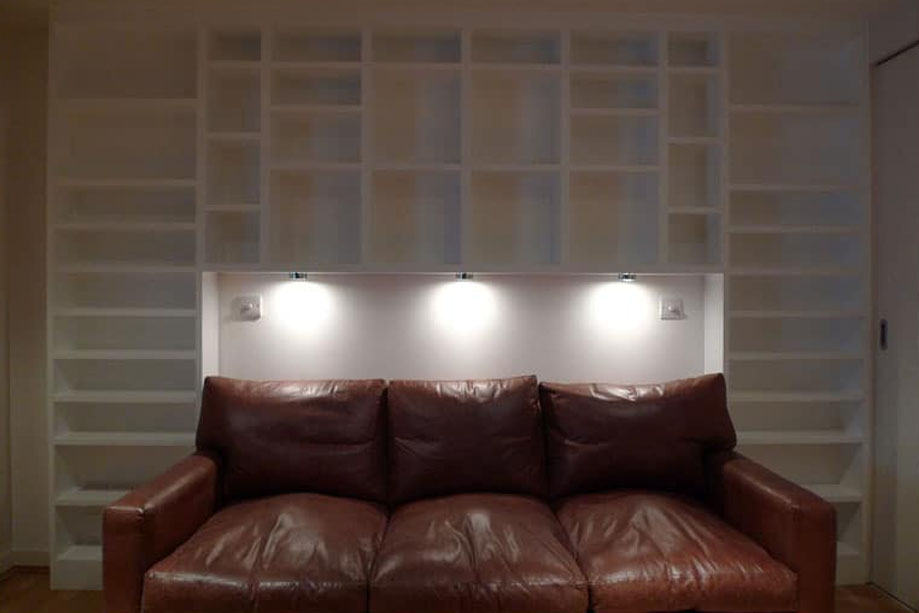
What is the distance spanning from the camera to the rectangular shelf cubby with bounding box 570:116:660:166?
294 centimetres

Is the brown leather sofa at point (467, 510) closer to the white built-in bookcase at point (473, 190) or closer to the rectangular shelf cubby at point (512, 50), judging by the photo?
the white built-in bookcase at point (473, 190)

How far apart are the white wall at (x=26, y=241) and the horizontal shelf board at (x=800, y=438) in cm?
345

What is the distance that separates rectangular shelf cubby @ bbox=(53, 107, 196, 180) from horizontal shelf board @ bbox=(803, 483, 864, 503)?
3.43m

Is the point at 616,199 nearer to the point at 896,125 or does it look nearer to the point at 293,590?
the point at 896,125

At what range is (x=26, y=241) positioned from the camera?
9.58 ft

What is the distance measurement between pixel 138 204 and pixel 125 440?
1143 mm

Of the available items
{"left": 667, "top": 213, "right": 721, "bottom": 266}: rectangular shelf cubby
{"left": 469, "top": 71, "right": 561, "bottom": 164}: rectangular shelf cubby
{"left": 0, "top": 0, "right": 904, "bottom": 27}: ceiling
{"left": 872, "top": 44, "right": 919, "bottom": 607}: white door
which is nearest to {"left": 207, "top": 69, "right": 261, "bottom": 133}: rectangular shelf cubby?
{"left": 0, "top": 0, "right": 904, "bottom": 27}: ceiling

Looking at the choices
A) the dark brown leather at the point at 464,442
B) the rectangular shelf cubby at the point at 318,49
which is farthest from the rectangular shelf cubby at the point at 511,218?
the rectangular shelf cubby at the point at 318,49

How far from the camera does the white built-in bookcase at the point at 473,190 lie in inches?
108

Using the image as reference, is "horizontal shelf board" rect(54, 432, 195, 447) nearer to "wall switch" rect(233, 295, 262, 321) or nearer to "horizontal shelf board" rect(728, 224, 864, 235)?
"wall switch" rect(233, 295, 262, 321)

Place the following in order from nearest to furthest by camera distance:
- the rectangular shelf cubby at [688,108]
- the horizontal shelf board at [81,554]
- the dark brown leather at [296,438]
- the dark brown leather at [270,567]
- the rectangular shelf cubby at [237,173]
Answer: the dark brown leather at [270,567] < the dark brown leather at [296,438] < the horizontal shelf board at [81,554] < the rectangular shelf cubby at [237,173] < the rectangular shelf cubby at [688,108]

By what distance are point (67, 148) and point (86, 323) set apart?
2.77 feet

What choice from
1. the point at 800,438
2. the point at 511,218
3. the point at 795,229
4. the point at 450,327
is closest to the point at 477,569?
the point at 450,327

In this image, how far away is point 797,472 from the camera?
2986mm
